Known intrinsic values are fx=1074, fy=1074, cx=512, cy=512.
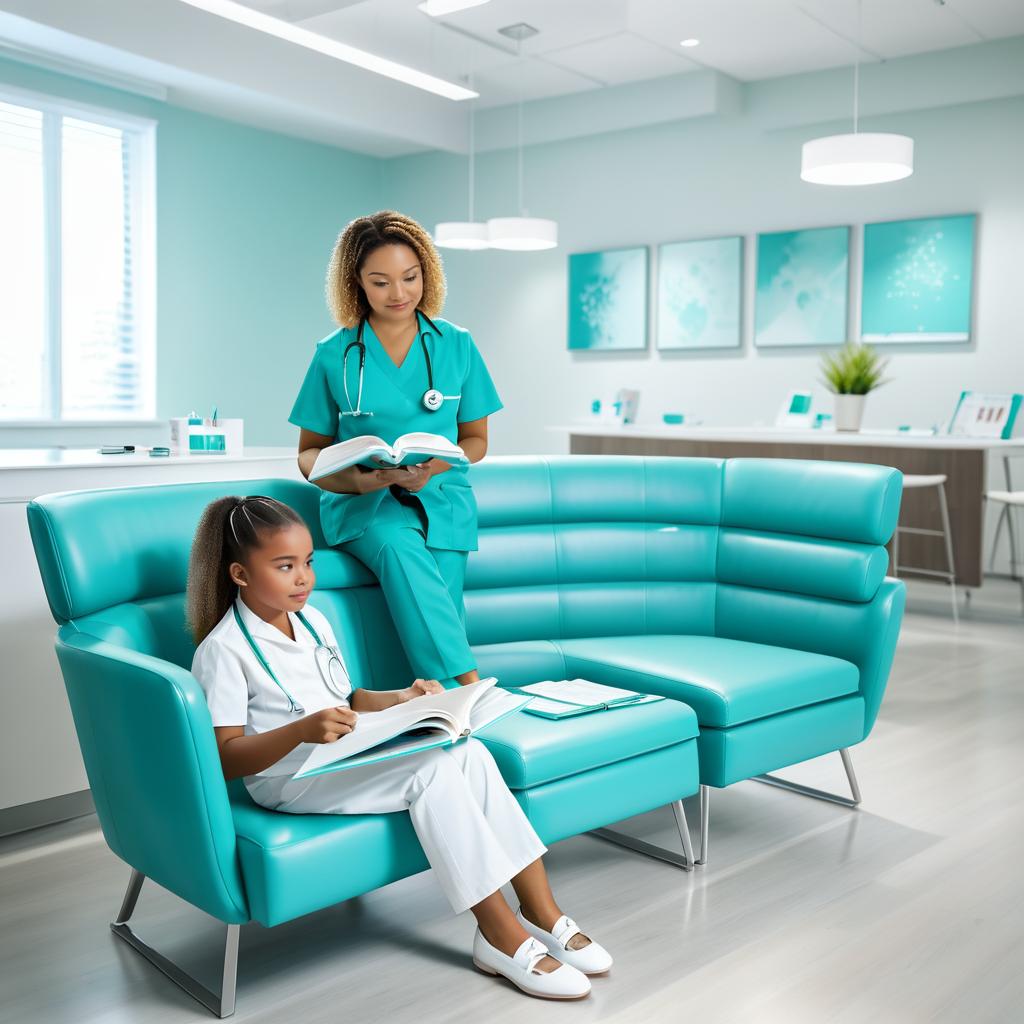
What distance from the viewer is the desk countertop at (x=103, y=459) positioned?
8.89 ft

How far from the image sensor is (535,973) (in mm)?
1911

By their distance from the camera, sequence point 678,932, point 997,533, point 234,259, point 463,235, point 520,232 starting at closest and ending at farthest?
1. point 678,932
2. point 997,533
3. point 520,232
4. point 463,235
5. point 234,259

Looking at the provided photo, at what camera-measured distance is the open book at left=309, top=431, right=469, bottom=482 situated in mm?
2254

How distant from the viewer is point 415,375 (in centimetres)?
253

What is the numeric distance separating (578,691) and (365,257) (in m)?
1.12

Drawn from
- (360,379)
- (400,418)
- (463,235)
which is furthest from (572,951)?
(463,235)

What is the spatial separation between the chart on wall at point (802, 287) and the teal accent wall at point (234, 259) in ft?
11.7

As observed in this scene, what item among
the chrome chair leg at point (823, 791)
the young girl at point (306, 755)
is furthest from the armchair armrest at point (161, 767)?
the chrome chair leg at point (823, 791)

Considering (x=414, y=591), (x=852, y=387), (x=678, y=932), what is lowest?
(x=678, y=932)

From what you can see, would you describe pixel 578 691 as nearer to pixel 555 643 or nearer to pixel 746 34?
pixel 555 643

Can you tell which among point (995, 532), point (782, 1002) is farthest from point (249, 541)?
point (995, 532)

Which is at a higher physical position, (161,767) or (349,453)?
(349,453)

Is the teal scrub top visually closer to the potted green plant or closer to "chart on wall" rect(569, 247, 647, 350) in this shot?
the potted green plant

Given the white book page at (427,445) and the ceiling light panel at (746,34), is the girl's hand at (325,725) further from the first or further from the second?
the ceiling light panel at (746,34)
